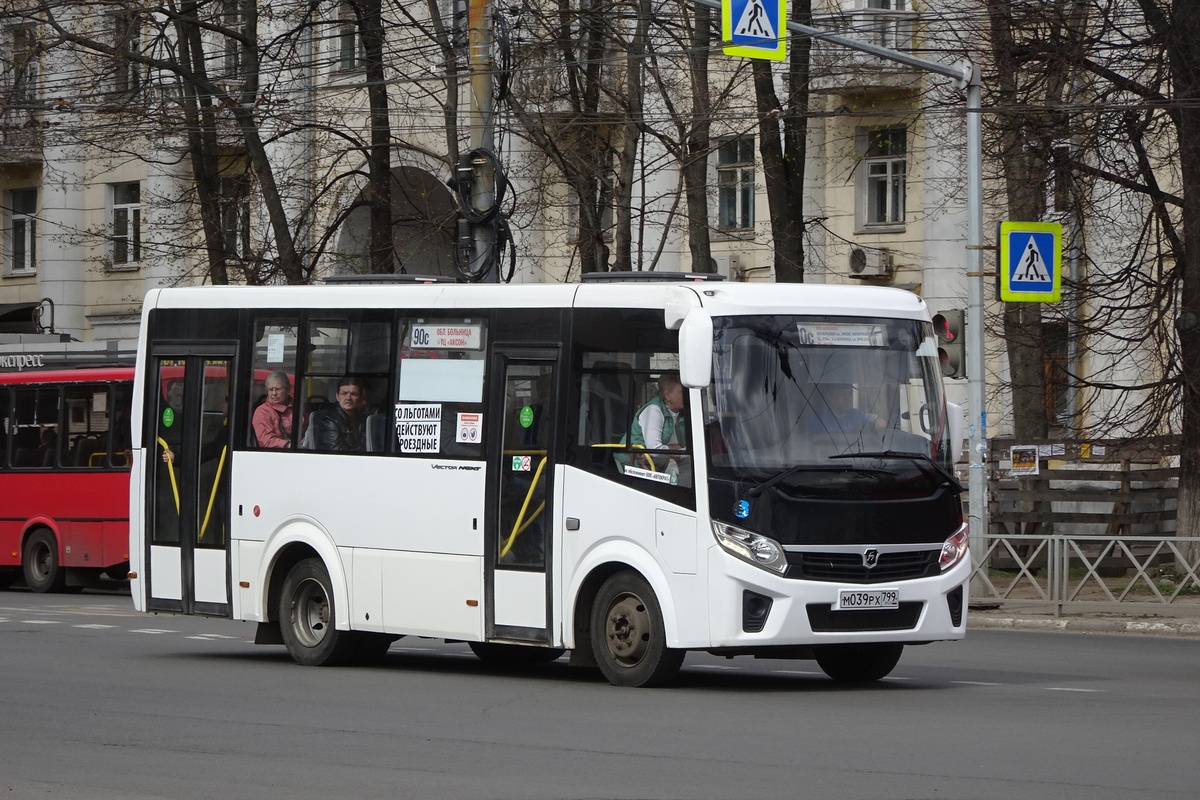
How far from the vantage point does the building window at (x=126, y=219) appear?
148 feet

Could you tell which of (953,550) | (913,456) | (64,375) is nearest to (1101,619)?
(953,550)

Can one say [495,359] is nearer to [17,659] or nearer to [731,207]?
[17,659]

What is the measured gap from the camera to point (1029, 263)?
21.6 m

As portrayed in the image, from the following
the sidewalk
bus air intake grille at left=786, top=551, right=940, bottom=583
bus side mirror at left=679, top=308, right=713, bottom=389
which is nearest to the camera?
bus side mirror at left=679, top=308, right=713, bottom=389

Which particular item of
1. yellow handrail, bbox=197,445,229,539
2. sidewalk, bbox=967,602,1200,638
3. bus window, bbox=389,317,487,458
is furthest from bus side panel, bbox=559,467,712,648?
sidewalk, bbox=967,602,1200,638

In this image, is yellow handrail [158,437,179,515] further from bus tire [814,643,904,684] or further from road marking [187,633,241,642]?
bus tire [814,643,904,684]

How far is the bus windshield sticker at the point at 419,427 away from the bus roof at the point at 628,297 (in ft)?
2.39

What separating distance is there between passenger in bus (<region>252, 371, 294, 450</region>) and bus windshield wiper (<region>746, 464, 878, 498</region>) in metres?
4.16

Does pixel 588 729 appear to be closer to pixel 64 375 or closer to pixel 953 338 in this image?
pixel 953 338

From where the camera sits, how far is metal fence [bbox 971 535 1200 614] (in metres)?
20.5

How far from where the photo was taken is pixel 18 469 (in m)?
28.7

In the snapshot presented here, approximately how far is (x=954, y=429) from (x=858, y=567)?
135 cm

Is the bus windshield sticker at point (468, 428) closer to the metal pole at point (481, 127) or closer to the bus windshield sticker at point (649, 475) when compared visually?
the bus windshield sticker at point (649, 475)

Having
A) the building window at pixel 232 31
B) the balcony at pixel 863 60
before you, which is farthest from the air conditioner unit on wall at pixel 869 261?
the building window at pixel 232 31
